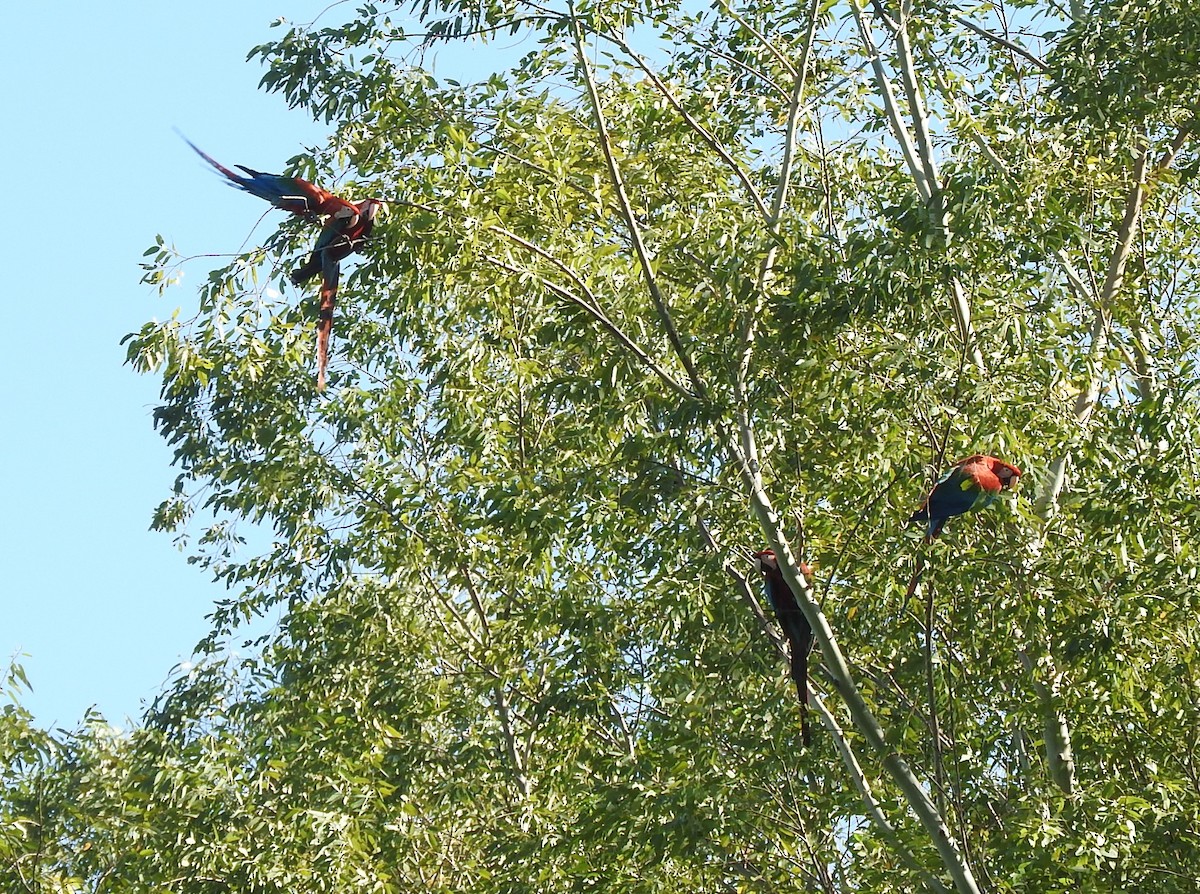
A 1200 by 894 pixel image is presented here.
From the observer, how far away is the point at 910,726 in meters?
6.52

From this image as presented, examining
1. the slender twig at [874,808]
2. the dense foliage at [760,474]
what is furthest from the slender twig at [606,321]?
the slender twig at [874,808]

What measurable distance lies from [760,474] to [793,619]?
2.05 ft

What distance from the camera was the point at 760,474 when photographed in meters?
6.51

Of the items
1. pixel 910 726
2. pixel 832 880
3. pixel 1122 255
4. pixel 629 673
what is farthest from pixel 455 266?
pixel 1122 255

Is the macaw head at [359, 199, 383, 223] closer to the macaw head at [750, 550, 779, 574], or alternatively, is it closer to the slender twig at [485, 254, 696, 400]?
the slender twig at [485, 254, 696, 400]

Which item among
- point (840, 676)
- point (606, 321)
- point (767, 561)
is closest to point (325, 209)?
point (606, 321)

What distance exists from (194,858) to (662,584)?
121 inches

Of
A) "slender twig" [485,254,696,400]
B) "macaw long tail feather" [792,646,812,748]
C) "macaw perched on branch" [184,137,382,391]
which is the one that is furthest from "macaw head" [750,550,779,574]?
"macaw perched on branch" [184,137,382,391]

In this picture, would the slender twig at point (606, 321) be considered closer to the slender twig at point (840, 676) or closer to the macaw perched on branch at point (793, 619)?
the slender twig at point (840, 676)

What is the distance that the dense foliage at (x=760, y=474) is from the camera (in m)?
6.09

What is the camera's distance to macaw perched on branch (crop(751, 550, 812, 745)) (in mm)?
6297

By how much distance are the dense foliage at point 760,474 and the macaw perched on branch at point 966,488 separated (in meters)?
0.13

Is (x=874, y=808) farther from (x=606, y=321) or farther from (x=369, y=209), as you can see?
(x=369, y=209)

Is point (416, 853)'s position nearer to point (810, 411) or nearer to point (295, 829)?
point (295, 829)
